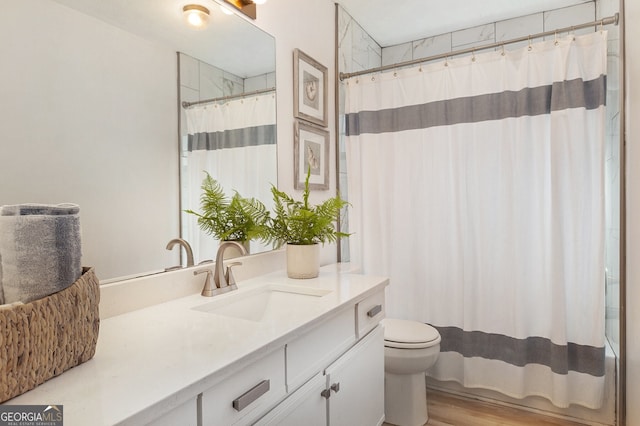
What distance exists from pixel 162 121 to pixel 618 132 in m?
2.13

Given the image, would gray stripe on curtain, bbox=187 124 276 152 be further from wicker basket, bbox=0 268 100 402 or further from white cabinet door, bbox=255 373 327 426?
white cabinet door, bbox=255 373 327 426

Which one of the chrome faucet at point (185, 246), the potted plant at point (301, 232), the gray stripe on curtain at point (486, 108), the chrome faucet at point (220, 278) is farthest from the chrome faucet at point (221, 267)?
the gray stripe on curtain at point (486, 108)

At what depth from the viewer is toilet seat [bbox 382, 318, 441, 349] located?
1.91 m

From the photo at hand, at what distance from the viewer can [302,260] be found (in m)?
1.67

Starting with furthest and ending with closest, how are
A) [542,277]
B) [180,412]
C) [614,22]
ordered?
[542,277]
[614,22]
[180,412]

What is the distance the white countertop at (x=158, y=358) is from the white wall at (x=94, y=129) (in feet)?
0.84

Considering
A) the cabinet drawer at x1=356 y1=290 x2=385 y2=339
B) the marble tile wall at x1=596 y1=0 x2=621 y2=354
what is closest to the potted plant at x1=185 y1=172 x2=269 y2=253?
the cabinet drawer at x1=356 y1=290 x2=385 y2=339

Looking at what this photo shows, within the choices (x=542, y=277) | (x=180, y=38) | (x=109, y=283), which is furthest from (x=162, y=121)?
(x=542, y=277)

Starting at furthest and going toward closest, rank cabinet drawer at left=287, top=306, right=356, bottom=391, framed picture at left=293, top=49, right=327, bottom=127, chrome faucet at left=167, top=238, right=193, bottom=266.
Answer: framed picture at left=293, top=49, right=327, bottom=127, chrome faucet at left=167, top=238, right=193, bottom=266, cabinet drawer at left=287, top=306, right=356, bottom=391

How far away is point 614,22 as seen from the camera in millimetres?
1812

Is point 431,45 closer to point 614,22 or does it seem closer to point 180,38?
point 614,22

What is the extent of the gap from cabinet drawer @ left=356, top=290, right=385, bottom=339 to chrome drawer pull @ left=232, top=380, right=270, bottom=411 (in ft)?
1.92

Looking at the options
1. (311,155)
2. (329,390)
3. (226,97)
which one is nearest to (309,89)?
(311,155)

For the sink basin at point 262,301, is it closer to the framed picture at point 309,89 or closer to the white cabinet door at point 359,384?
the white cabinet door at point 359,384
